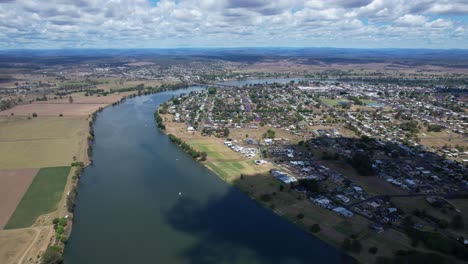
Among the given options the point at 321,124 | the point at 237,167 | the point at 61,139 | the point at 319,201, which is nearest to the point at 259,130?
the point at 321,124

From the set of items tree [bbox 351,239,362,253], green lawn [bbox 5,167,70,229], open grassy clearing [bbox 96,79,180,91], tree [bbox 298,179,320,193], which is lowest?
tree [bbox 351,239,362,253]

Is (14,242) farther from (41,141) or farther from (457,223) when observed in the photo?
(457,223)

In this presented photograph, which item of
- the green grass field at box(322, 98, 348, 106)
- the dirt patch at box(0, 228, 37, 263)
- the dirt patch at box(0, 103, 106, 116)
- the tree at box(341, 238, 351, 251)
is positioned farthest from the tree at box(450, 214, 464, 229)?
the dirt patch at box(0, 103, 106, 116)

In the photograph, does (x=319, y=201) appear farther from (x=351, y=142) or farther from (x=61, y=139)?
(x=61, y=139)

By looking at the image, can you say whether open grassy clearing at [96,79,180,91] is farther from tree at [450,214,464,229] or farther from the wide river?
tree at [450,214,464,229]

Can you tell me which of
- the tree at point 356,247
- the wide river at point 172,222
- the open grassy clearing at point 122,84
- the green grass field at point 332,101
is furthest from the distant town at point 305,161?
the open grassy clearing at point 122,84

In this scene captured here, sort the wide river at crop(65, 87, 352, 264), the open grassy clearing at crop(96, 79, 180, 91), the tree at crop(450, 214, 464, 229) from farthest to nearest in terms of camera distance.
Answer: the open grassy clearing at crop(96, 79, 180, 91)
the tree at crop(450, 214, 464, 229)
the wide river at crop(65, 87, 352, 264)

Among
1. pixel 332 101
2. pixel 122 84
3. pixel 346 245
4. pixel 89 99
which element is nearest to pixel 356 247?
pixel 346 245
